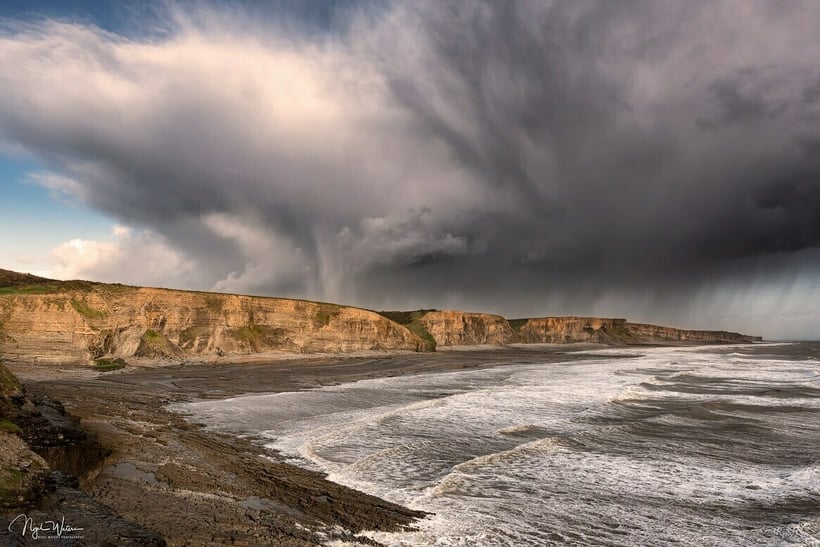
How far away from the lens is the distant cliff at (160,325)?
179 feet

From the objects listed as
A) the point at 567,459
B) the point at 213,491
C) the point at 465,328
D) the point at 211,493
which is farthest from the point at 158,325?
the point at 465,328

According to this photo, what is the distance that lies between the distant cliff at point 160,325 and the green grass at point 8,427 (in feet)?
155

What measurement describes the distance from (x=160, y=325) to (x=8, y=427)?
197 feet

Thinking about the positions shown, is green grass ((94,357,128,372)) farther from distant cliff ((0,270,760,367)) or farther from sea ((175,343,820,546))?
sea ((175,343,820,546))

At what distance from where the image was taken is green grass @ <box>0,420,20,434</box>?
1315 centimetres

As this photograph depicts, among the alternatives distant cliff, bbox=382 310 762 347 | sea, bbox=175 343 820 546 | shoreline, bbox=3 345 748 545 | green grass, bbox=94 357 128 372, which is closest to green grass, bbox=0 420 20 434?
shoreline, bbox=3 345 748 545

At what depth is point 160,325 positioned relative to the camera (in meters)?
68.1

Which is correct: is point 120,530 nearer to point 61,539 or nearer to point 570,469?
point 61,539

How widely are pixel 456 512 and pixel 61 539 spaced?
24.4 ft

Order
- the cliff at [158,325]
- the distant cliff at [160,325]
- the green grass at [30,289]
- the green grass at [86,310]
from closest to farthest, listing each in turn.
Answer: the cliff at [158,325]
the distant cliff at [160,325]
the green grass at [30,289]
the green grass at [86,310]

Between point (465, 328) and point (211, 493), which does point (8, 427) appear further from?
point (465, 328)
